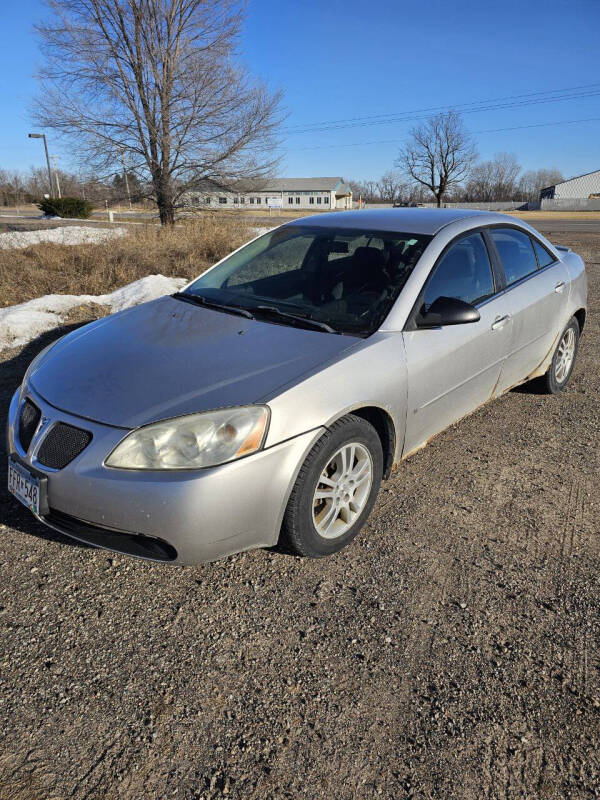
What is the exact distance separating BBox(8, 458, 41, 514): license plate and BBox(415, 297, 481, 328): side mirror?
206cm

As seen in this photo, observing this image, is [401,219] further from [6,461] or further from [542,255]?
[6,461]

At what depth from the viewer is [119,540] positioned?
7.64ft

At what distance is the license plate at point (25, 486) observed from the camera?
2.40m

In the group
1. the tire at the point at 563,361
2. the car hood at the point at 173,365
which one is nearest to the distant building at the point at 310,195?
the tire at the point at 563,361

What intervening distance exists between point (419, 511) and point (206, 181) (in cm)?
1877

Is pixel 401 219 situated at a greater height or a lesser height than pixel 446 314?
greater

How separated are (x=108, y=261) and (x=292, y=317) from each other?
7.34 metres

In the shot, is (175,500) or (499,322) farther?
(499,322)

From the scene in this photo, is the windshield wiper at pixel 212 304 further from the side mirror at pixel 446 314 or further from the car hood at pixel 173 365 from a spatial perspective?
the side mirror at pixel 446 314

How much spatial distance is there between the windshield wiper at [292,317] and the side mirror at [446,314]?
527mm

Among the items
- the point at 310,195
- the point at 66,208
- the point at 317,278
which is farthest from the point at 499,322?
the point at 310,195

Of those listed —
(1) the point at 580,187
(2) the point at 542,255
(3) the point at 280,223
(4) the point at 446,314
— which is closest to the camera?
(4) the point at 446,314

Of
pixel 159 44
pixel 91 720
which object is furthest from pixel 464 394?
pixel 159 44

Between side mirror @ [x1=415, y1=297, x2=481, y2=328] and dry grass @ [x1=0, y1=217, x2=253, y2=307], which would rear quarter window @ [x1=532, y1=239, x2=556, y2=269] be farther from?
dry grass @ [x1=0, y1=217, x2=253, y2=307]
